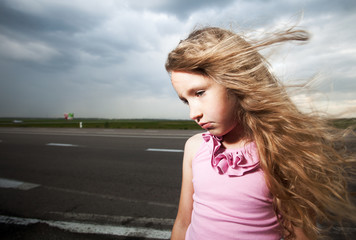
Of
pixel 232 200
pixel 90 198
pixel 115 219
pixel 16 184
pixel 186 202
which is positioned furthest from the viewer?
pixel 16 184

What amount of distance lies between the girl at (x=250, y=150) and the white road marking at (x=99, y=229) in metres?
1.42

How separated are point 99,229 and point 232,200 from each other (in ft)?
6.99

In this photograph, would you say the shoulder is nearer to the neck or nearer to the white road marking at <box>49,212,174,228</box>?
the neck

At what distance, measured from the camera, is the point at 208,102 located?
993mm

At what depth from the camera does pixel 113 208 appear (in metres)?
3.13

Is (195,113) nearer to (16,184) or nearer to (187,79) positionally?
(187,79)

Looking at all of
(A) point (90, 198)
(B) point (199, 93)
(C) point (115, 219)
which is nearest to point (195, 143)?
(B) point (199, 93)

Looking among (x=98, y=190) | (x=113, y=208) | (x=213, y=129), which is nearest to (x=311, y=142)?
(x=213, y=129)

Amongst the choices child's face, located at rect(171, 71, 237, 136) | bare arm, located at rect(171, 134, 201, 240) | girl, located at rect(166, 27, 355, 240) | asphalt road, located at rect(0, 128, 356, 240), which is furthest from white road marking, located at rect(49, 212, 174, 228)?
child's face, located at rect(171, 71, 237, 136)

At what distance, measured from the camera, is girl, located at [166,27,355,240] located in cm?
100

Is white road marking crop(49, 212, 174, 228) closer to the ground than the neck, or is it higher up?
closer to the ground

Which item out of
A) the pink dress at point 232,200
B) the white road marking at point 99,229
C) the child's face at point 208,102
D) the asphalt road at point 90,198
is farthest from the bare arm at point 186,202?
the white road marking at point 99,229

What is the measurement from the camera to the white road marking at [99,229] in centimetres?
241

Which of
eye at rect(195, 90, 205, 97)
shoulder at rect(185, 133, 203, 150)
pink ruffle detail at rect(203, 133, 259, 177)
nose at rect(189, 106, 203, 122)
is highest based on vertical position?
eye at rect(195, 90, 205, 97)
